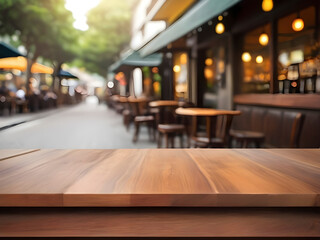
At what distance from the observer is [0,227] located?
1044mm

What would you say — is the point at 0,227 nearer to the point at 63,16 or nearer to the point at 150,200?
the point at 150,200

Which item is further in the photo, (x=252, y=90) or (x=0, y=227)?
(x=252, y=90)

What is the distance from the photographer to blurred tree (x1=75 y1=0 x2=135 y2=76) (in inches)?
1111

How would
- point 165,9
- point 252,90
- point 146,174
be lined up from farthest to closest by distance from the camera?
point 165,9 < point 252,90 < point 146,174

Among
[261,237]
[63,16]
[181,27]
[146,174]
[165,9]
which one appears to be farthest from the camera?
[63,16]

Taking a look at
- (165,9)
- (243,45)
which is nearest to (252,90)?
(243,45)

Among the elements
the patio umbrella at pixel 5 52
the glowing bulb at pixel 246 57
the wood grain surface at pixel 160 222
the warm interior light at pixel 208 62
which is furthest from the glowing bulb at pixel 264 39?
the patio umbrella at pixel 5 52

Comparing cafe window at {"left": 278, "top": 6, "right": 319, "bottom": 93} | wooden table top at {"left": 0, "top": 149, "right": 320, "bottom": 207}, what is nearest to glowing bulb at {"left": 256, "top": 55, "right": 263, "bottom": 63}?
cafe window at {"left": 278, "top": 6, "right": 319, "bottom": 93}

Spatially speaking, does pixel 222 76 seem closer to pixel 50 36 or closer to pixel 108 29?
pixel 50 36

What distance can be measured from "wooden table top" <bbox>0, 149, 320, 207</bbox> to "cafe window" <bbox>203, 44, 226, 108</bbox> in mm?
7014

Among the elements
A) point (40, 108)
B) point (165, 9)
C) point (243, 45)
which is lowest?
point (40, 108)

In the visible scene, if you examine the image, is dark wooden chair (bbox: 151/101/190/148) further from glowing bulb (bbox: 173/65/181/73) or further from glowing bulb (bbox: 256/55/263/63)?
glowing bulb (bbox: 173/65/181/73)

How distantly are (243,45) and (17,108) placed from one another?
1321 cm

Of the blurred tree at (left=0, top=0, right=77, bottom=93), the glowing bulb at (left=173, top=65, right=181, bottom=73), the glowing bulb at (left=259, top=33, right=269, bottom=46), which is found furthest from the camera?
the blurred tree at (left=0, top=0, right=77, bottom=93)
